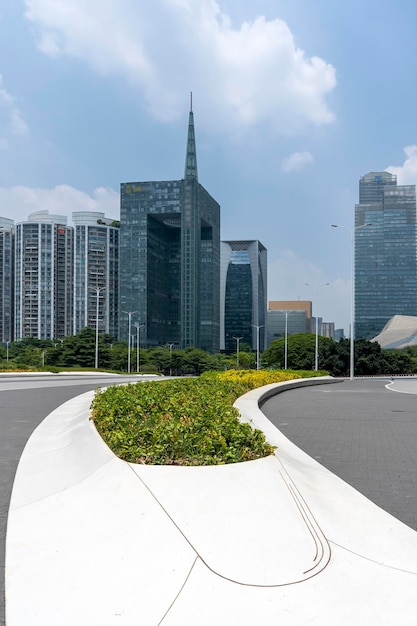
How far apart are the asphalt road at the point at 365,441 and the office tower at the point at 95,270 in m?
124

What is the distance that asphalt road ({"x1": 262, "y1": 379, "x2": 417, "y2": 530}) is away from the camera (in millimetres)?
6992

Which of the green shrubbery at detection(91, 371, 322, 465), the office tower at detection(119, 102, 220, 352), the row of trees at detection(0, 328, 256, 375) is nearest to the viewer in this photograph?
the green shrubbery at detection(91, 371, 322, 465)

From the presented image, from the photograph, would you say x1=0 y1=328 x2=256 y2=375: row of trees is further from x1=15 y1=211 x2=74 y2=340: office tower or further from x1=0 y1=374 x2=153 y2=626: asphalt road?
x1=0 y1=374 x2=153 y2=626: asphalt road

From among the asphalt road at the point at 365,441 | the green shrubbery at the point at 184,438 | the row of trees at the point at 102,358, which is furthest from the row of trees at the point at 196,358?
the green shrubbery at the point at 184,438

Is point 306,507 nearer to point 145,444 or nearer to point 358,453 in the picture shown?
point 145,444

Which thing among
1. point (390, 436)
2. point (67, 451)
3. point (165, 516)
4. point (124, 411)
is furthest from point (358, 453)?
point (165, 516)

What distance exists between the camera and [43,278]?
140 m

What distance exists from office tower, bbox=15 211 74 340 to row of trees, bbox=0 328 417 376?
25.8 metres

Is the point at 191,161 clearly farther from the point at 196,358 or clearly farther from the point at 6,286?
the point at 196,358

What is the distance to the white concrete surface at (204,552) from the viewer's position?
3.71m

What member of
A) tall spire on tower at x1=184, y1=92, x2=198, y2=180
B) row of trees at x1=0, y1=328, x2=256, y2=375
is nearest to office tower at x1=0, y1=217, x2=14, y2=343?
row of trees at x1=0, y1=328, x2=256, y2=375

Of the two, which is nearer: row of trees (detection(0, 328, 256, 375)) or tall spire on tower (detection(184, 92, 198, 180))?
row of trees (detection(0, 328, 256, 375))

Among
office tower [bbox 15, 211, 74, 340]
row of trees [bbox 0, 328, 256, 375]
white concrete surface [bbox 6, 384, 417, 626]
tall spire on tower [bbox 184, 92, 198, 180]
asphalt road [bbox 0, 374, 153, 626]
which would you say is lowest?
row of trees [bbox 0, 328, 256, 375]

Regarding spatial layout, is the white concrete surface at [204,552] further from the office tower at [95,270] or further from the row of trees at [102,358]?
the office tower at [95,270]
